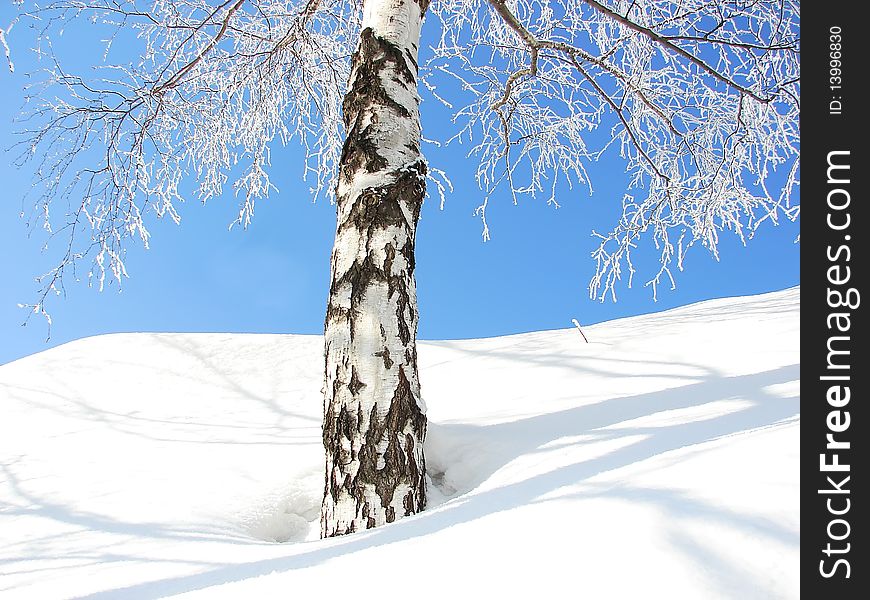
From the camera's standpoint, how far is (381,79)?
76.4 inches

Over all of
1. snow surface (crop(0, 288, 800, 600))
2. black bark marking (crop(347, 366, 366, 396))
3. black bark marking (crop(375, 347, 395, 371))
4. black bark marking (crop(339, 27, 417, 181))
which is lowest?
snow surface (crop(0, 288, 800, 600))

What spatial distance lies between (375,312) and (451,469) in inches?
25.0

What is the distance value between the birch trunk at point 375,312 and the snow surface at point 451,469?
21 cm

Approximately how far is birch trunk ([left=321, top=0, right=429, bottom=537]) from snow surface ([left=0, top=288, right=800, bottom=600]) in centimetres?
21

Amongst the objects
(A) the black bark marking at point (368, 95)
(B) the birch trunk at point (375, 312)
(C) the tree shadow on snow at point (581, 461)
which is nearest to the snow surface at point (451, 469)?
(C) the tree shadow on snow at point (581, 461)

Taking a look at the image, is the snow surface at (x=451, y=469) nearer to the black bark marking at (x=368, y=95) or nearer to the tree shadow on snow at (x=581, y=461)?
the tree shadow on snow at (x=581, y=461)

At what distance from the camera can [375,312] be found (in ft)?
5.62

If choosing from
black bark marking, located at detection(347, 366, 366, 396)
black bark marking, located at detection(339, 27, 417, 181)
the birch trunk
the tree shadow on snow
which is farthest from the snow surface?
black bark marking, located at detection(339, 27, 417, 181)

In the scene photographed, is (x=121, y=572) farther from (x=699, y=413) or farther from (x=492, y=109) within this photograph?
(x=492, y=109)

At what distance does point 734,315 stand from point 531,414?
6.24ft

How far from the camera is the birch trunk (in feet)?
5.31
